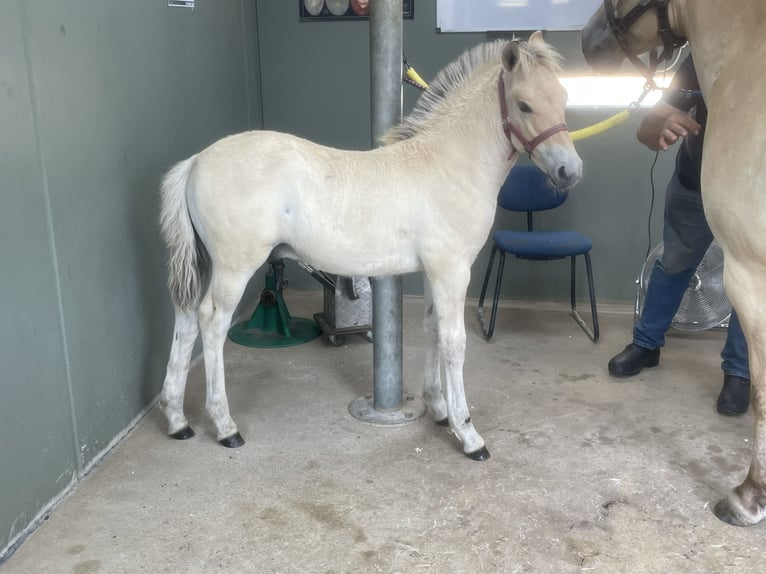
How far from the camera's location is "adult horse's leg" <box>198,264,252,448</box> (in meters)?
2.41

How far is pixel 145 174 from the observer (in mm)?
2836

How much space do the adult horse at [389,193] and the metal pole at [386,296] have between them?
0.21 metres

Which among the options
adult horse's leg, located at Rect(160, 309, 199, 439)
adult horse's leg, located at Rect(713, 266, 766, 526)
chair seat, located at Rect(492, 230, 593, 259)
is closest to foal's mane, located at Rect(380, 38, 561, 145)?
adult horse's leg, located at Rect(713, 266, 766, 526)

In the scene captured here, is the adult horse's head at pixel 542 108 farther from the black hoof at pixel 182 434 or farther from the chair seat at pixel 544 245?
the black hoof at pixel 182 434

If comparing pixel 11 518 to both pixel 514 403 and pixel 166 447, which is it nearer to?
pixel 166 447

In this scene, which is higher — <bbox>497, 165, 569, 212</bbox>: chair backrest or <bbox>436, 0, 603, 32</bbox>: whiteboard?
<bbox>436, 0, 603, 32</bbox>: whiteboard

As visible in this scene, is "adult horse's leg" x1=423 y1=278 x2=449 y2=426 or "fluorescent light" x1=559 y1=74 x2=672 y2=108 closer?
"adult horse's leg" x1=423 y1=278 x2=449 y2=426

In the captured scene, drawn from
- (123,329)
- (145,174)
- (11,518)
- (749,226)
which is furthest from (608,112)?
(11,518)

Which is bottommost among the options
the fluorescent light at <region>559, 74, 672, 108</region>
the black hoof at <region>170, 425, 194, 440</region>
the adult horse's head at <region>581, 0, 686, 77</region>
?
the black hoof at <region>170, 425, 194, 440</region>

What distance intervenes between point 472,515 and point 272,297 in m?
1.98

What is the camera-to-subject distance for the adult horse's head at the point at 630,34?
89.3 inches

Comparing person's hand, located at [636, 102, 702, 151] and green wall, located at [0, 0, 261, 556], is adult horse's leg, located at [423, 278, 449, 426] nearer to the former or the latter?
person's hand, located at [636, 102, 702, 151]

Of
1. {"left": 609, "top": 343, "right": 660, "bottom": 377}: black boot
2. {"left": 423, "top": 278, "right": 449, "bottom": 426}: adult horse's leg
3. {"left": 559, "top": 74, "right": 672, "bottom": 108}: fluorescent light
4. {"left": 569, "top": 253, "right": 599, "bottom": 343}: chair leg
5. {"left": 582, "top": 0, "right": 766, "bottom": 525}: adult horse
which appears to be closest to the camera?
{"left": 582, "top": 0, "right": 766, "bottom": 525}: adult horse

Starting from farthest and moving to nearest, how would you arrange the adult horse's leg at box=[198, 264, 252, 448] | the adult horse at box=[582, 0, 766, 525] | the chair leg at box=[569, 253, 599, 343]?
the chair leg at box=[569, 253, 599, 343], the adult horse's leg at box=[198, 264, 252, 448], the adult horse at box=[582, 0, 766, 525]
